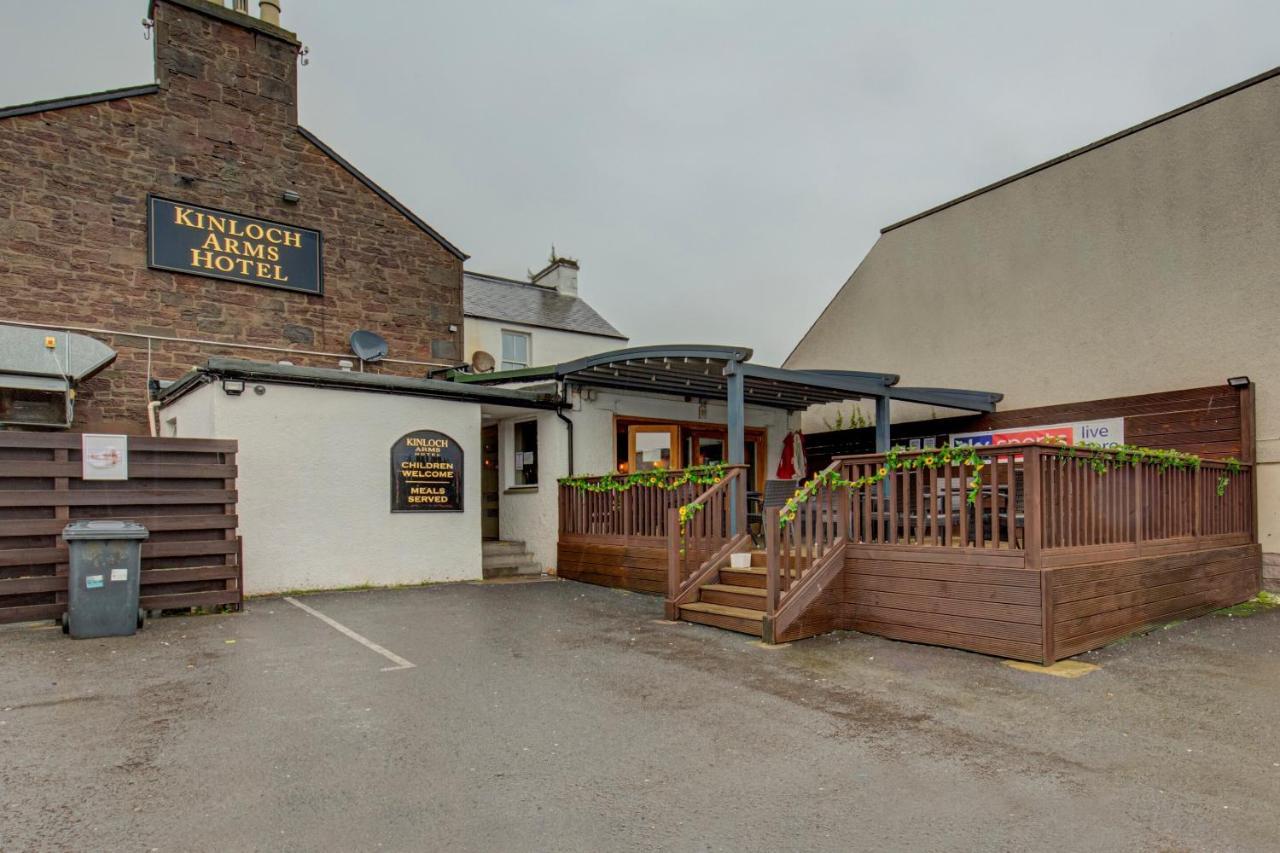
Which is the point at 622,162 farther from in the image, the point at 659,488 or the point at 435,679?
the point at 435,679

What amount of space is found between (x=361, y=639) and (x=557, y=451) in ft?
16.8

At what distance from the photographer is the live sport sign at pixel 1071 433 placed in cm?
966

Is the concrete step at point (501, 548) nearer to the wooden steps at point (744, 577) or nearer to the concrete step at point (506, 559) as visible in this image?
the concrete step at point (506, 559)

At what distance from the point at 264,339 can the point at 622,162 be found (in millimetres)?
15028

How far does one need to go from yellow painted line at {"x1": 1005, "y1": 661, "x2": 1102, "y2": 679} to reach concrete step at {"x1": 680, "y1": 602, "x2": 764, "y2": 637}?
6.80 ft

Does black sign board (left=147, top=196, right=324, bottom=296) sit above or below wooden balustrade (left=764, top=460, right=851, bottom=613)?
above

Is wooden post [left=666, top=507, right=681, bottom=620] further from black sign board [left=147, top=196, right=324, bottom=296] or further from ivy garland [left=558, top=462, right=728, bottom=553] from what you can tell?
black sign board [left=147, top=196, right=324, bottom=296]

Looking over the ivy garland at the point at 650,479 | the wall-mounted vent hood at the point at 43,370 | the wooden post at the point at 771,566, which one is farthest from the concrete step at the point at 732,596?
the wall-mounted vent hood at the point at 43,370

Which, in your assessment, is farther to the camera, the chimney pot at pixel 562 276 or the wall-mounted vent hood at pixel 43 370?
the chimney pot at pixel 562 276

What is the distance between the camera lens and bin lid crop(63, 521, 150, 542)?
20.8 ft

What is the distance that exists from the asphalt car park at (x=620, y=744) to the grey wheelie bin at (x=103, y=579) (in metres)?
0.24

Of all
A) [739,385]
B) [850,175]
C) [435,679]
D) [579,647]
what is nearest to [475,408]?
[739,385]

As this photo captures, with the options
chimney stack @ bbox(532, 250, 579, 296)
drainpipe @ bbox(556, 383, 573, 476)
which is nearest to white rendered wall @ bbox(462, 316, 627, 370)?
chimney stack @ bbox(532, 250, 579, 296)

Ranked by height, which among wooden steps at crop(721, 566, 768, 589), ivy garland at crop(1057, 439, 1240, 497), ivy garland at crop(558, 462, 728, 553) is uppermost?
ivy garland at crop(1057, 439, 1240, 497)
